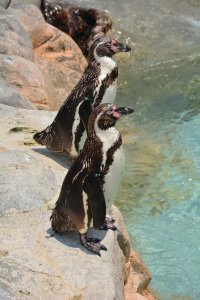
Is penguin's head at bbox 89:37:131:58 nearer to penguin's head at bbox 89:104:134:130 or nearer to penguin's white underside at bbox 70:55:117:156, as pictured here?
penguin's white underside at bbox 70:55:117:156

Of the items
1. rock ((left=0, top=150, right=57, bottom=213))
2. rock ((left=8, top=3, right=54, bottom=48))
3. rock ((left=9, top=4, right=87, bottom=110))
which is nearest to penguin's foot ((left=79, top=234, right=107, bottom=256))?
rock ((left=0, top=150, right=57, bottom=213))

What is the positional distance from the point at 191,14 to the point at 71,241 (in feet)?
30.6

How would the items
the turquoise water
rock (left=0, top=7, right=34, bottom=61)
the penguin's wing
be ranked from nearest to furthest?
the penguin's wing → the turquoise water → rock (left=0, top=7, right=34, bottom=61)

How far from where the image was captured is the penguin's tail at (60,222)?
12.3 ft

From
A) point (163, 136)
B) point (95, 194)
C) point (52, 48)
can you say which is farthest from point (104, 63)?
point (52, 48)

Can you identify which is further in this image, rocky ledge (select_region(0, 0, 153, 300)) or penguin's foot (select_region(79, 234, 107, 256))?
penguin's foot (select_region(79, 234, 107, 256))

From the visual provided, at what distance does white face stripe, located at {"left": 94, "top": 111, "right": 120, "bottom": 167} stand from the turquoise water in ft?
5.96

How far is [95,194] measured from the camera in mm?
3623

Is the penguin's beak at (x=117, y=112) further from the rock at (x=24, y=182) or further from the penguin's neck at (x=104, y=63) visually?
the penguin's neck at (x=104, y=63)

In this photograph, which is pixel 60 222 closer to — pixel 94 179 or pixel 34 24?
pixel 94 179

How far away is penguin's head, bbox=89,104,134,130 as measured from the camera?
3.65m

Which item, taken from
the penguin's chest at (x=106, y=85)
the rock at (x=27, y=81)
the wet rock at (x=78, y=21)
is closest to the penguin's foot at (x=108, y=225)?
the penguin's chest at (x=106, y=85)

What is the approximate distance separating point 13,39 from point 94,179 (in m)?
4.88

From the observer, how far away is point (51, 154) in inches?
190
